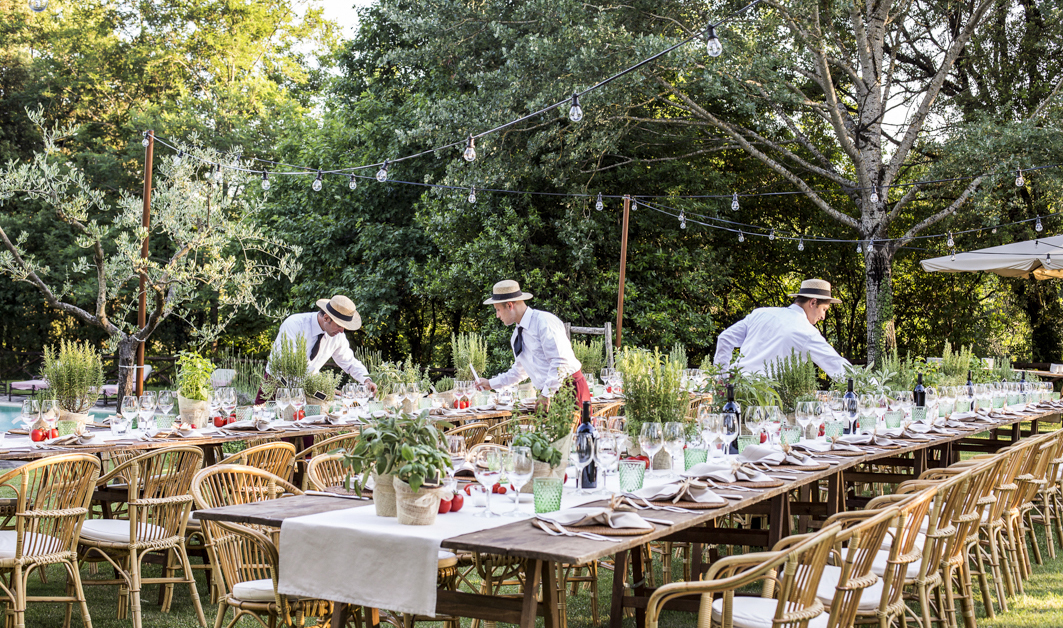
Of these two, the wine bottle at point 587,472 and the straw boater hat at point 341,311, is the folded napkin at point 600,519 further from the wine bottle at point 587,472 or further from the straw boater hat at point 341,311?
the straw boater hat at point 341,311

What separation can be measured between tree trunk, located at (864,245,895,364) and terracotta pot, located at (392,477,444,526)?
13.3 metres

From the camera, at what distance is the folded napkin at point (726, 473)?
3.61 meters

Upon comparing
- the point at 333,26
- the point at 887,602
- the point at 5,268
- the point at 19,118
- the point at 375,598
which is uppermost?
the point at 333,26

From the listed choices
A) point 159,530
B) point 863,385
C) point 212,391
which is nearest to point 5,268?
point 212,391

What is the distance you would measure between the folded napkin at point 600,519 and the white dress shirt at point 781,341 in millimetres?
4072

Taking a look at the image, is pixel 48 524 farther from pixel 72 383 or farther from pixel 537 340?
pixel 537 340

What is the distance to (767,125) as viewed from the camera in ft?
48.3

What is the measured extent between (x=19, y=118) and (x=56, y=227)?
3.37m

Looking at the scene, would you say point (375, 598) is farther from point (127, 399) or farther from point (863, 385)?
point (863, 385)

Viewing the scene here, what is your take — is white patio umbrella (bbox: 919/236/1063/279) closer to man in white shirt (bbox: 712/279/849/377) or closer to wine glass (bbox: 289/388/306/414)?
man in white shirt (bbox: 712/279/849/377)

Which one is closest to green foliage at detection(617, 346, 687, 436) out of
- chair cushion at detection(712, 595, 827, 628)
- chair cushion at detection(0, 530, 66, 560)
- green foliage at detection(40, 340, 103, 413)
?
chair cushion at detection(712, 595, 827, 628)

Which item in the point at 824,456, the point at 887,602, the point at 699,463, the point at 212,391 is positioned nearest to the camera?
the point at 887,602

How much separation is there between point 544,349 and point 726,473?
148 inches

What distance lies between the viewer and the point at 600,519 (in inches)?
109
